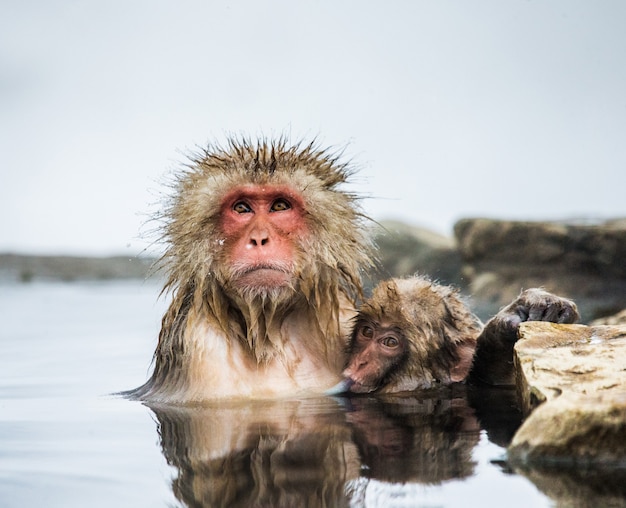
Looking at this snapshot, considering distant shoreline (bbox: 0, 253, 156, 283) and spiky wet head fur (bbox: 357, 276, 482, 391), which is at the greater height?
spiky wet head fur (bbox: 357, 276, 482, 391)

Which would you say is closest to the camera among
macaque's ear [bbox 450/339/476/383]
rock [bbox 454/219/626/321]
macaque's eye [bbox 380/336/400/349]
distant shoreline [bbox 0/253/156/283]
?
macaque's eye [bbox 380/336/400/349]

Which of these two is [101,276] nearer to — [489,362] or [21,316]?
[21,316]

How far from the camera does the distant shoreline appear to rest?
1677cm

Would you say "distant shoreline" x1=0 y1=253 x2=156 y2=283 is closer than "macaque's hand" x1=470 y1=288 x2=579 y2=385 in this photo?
No

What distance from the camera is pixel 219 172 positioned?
4.21 metres

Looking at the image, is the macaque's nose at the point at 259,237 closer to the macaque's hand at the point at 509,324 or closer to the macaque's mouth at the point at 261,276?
the macaque's mouth at the point at 261,276

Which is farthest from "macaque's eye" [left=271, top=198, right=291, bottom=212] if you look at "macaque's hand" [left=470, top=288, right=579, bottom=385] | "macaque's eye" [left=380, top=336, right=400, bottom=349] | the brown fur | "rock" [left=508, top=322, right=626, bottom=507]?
"rock" [left=508, top=322, right=626, bottom=507]

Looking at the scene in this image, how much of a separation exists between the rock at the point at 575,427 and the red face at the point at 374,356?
105cm

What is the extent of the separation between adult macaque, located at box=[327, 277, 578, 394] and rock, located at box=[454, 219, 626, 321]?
4.61 meters

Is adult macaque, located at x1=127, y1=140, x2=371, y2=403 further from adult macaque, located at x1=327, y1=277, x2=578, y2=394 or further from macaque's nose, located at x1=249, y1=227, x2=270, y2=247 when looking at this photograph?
adult macaque, located at x1=327, y1=277, x2=578, y2=394

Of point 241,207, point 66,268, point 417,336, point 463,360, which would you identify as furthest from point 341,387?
point 66,268

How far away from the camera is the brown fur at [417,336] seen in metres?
4.24

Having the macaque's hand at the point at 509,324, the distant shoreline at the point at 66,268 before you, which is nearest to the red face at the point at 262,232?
the macaque's hand at the point at 509,324

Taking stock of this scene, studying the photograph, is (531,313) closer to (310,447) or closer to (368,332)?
(368,332)
